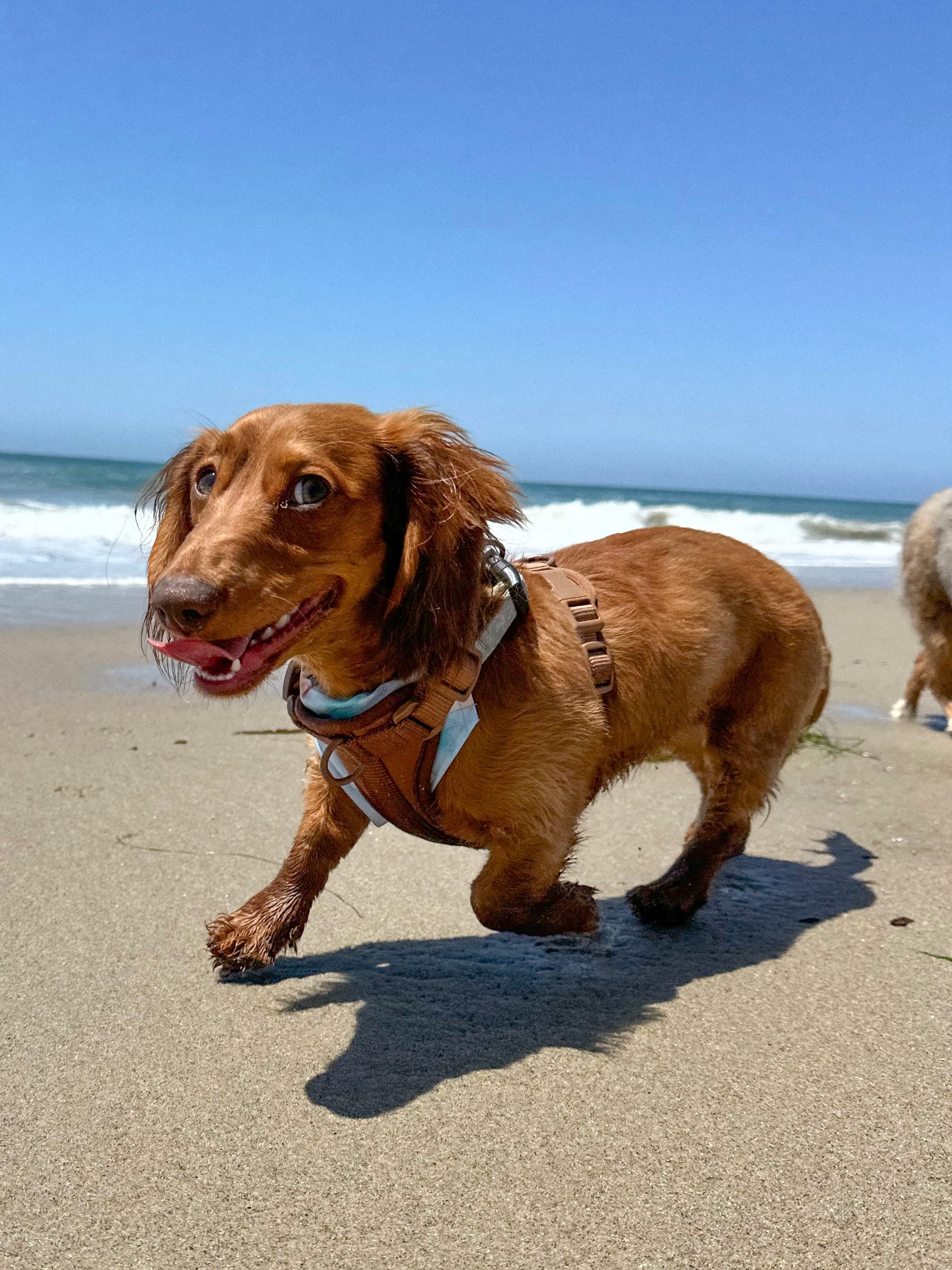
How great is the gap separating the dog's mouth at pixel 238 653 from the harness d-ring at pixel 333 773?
0.37 m

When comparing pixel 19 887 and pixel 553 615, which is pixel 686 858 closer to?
pixel 553 615

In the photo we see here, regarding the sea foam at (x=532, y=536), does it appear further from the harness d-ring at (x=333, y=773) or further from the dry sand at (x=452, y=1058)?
the dry sand at (x=452, y=1058)

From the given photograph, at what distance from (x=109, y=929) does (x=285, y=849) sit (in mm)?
746

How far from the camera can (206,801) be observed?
3791 mm

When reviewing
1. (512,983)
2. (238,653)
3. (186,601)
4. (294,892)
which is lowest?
(512,983)

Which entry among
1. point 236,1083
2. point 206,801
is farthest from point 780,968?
point 206,801

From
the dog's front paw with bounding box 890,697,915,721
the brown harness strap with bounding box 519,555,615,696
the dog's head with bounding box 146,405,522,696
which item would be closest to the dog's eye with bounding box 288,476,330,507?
the dog's head with bounding box 146,405,522,696

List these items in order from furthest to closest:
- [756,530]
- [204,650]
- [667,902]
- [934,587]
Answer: [756,530]
[934,587]
[667,902]
[204,650]

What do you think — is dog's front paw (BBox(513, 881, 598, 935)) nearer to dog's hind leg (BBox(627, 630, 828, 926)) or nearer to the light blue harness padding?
the light blue harness padding

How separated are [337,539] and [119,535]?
22.4ft

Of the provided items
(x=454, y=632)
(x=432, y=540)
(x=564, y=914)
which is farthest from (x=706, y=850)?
(x=432, y=540)

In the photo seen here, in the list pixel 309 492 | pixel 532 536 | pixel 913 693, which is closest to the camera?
pixel 309 492

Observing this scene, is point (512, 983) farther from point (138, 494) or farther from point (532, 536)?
point (532, 536)

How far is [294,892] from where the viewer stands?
2602mm
